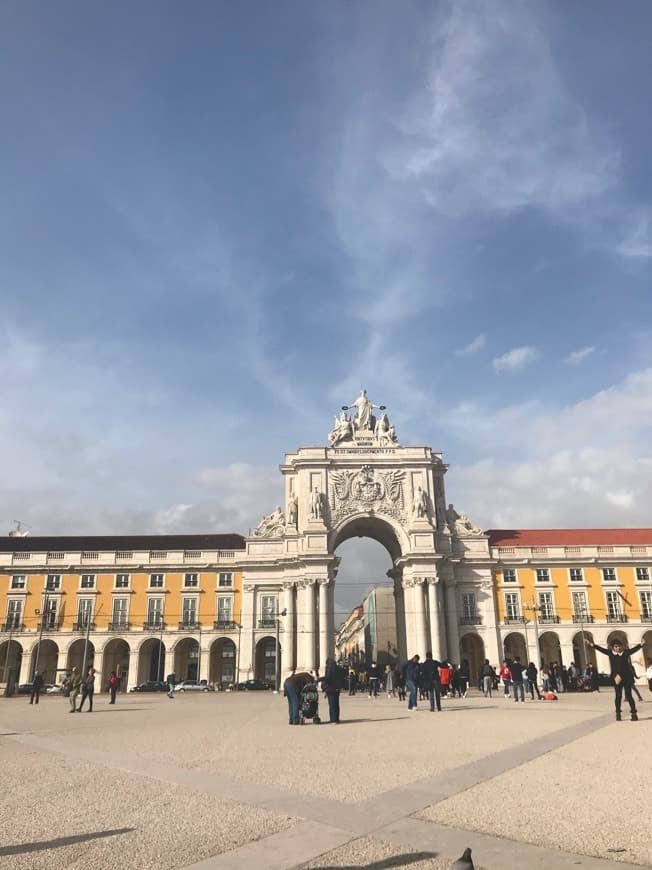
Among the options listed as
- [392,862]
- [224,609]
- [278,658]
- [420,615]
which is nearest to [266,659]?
[278,658]

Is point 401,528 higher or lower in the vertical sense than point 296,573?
higher

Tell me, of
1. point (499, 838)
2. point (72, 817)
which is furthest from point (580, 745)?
point (72, 817)

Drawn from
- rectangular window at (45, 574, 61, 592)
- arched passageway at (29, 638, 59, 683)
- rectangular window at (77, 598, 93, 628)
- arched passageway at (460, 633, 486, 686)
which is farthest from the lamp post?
rectangular window at (45, 574, 61, 592)

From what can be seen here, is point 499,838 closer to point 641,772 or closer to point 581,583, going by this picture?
point 641,772

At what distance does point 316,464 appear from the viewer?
65.4 metres

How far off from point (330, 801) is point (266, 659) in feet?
204

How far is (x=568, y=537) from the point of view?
6938 cm

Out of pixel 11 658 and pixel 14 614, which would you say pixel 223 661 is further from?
pixel 14 614

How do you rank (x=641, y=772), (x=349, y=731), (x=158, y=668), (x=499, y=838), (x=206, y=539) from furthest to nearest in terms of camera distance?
1. (x=206, y=539)
2. (x=158, y=668)
3. (x=349, y=731)
4. (x=641, y=772)
5. (x=499, y=838)

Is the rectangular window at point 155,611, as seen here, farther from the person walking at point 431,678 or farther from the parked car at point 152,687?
the person walking at point 431,678

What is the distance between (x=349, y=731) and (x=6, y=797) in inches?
379

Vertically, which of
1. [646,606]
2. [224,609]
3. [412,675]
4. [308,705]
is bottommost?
[308,705]

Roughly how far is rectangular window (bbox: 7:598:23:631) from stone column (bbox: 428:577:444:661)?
3942 cm

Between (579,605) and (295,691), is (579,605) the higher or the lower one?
the higher one
